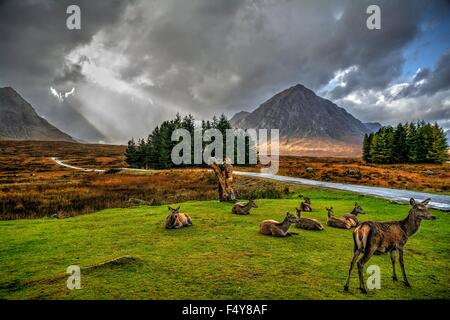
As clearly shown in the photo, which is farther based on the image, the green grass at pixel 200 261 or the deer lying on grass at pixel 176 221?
the deer lying on grass at pixel 176 221

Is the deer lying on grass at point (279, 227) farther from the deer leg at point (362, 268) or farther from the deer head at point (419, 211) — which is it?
the deer leg at point (362, 268)

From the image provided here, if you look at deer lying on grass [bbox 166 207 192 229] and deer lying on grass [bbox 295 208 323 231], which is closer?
deer lying on grass [bbox 166 207 192 229]

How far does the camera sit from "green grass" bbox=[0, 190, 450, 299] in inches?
269

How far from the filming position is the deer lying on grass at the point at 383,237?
7309 mm

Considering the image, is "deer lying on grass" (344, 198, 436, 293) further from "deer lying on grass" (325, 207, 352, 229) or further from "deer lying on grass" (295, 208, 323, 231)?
"deer lying on grass" (325, 207, 352, 229)

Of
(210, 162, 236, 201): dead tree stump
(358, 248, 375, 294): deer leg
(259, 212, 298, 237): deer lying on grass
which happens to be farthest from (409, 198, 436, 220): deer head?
(210, 162, 236, 201): dead tree stump

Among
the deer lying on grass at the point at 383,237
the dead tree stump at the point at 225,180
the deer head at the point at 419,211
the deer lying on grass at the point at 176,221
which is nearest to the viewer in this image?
the deer lying on grass at the point at 383,237

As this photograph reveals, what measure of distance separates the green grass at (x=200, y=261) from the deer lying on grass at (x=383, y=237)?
61cm

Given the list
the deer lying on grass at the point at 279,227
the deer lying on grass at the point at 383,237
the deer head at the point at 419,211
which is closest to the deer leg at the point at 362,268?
the deer lying on grass at the point at 383,237

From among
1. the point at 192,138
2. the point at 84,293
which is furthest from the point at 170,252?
the point at 192,138

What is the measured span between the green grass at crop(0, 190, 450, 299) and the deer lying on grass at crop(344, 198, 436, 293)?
0.61 meters

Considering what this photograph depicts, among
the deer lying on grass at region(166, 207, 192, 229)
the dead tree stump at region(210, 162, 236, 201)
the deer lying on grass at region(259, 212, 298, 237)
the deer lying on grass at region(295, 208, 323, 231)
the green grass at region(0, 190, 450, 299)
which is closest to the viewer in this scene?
the green grass at region(0, 190, 450, 299)
